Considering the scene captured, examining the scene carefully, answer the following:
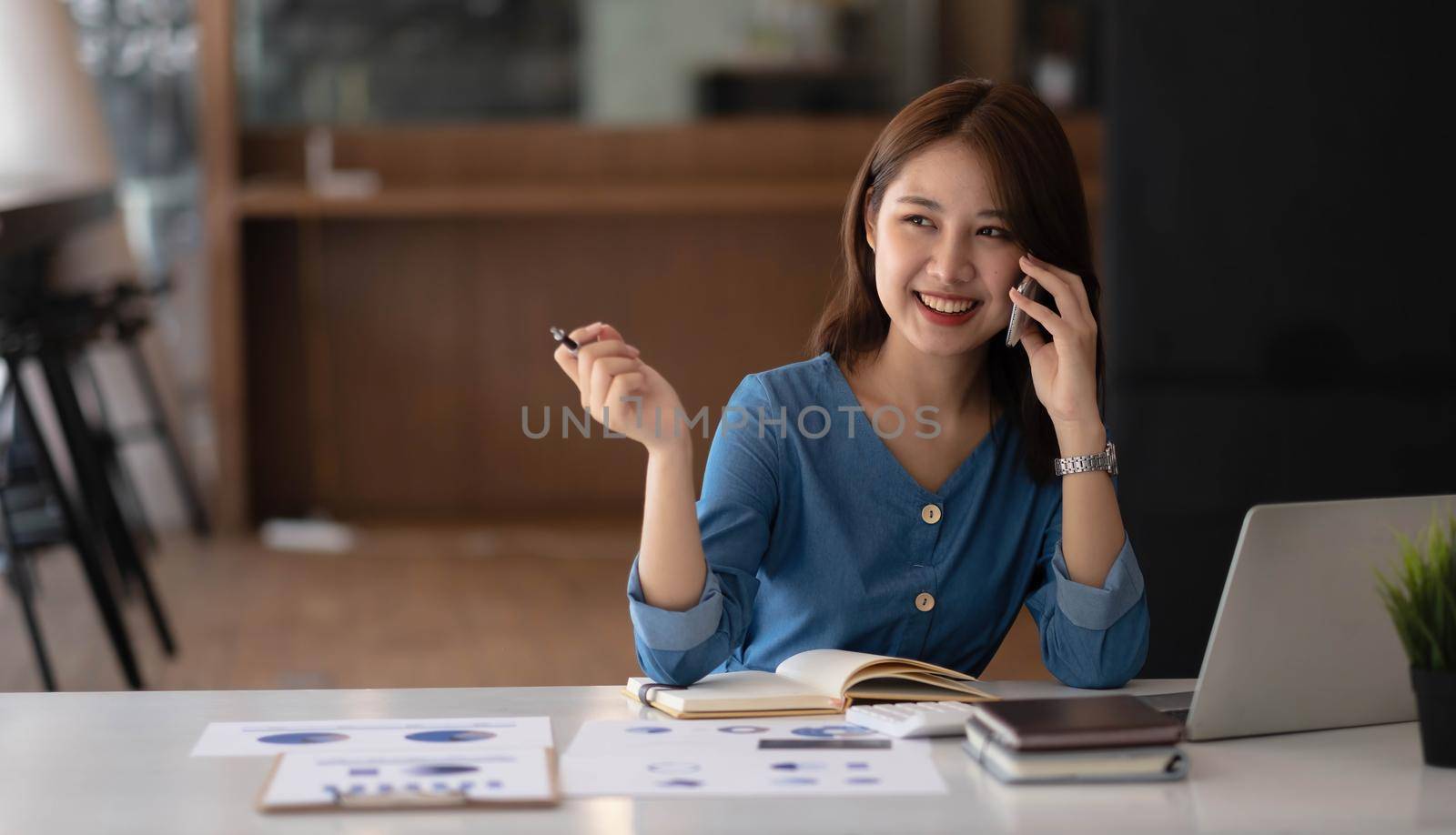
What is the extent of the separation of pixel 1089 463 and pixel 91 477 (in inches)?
93.2

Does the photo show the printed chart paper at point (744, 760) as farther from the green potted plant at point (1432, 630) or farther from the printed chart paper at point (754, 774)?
the green potted plant at point (1432, 630)

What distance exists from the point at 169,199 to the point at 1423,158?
12.9 feet

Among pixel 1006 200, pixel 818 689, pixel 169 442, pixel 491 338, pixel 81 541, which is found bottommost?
pixel 169 442

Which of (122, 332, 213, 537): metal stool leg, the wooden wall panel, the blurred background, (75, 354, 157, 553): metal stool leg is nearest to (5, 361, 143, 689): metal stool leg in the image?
the blurred background

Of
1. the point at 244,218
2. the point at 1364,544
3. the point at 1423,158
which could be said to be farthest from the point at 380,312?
the point at 1364,544

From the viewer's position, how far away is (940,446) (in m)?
1.63

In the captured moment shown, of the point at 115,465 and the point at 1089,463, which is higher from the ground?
the point at 1089,463

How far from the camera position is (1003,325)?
1.57 m

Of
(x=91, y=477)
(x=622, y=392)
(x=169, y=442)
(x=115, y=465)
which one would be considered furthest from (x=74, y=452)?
(x=622, y=392)

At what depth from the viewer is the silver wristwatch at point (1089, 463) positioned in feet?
4.90

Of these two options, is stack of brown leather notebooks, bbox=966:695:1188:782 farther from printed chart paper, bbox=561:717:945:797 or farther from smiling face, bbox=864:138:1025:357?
smiling face, bbox=864:138:1025:357

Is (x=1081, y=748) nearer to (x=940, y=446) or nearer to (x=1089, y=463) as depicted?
(x=1089, y=463)

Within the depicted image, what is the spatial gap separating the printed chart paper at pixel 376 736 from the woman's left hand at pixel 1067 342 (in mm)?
552

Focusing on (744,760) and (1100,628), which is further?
(1100,628)
